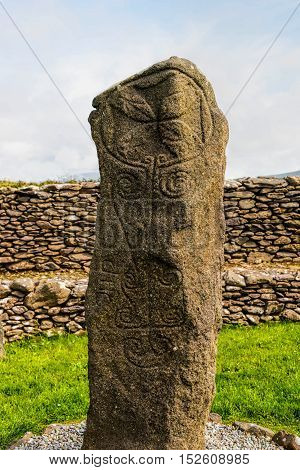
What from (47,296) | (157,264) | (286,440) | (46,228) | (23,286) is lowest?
(286,440)

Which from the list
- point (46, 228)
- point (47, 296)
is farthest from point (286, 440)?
point (46, 228)

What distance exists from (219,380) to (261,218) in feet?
24.4

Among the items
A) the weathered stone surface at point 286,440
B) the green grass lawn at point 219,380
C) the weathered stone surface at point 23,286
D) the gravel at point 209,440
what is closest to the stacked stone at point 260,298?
the green grass lawn at point 219,380

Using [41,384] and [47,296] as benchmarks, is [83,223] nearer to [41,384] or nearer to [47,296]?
[47,296]

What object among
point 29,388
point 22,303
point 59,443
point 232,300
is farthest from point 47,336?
point 59,443

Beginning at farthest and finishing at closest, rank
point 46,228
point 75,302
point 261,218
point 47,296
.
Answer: point 261,218
point 46,228
point 75,302
point 47,296

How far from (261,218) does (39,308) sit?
6675 mm

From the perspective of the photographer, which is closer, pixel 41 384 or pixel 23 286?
pixel 41 384

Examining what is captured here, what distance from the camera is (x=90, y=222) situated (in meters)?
13.9

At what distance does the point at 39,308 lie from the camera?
34.7 ft

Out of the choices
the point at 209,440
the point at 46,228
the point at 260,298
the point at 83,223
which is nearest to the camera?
the point at 209,440

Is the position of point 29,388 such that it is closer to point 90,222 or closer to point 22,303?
point 22,303

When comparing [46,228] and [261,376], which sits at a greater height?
[46,228]

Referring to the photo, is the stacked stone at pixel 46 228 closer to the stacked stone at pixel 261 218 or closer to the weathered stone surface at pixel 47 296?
the weathered stone surface at pixel 47 296
